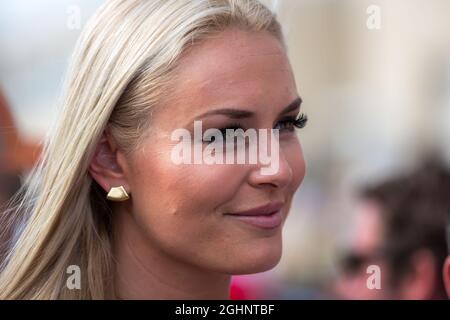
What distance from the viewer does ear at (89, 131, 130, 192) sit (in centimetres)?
183

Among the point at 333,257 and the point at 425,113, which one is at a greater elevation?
the point at 425,113

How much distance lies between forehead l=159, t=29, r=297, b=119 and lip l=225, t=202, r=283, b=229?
27 cm

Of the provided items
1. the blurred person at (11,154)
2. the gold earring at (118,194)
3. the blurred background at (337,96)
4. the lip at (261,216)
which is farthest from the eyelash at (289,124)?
the blurred background at (337,96)

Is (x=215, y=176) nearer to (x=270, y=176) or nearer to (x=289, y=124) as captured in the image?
(x=270, y=176)

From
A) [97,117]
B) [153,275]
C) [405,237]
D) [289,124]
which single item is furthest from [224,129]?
[405,237]

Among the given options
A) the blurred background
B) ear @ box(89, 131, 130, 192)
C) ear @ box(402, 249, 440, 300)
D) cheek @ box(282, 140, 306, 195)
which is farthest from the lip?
the blurred background

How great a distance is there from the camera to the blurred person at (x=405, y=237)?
2.60m

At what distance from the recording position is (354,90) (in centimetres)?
475

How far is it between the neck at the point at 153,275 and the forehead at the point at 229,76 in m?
0.42

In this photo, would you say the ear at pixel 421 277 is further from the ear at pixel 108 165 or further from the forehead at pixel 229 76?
the ear at pixel 108 165

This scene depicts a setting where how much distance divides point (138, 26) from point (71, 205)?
0.52 metres

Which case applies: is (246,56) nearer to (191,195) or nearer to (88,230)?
(191,195)
